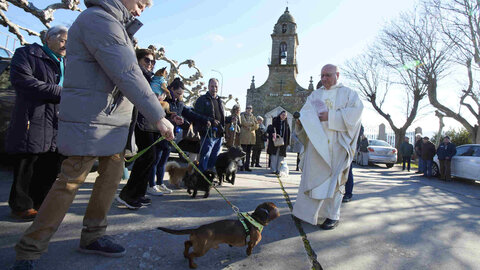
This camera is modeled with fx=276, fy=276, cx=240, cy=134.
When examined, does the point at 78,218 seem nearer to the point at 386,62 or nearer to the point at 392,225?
the point at 392,225

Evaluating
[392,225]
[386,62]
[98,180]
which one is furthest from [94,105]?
[386,62]

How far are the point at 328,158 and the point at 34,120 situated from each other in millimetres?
3079

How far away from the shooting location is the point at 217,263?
2061 millimetres

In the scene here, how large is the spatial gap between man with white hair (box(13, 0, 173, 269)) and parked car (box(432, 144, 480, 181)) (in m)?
11.0

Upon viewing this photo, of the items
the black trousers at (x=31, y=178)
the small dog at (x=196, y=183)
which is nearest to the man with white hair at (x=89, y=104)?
the black trousers at (x=31, y=178)

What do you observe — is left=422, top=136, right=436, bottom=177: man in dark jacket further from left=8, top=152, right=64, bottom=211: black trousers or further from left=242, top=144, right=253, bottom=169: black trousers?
left=8, top=152, right=64, bottom=211: black trousers

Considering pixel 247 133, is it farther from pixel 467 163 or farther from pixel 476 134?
pixel 476 134

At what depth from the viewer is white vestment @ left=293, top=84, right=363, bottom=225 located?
316cm

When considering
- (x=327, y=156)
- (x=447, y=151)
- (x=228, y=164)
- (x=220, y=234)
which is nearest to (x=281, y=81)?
(x=447, y=151)

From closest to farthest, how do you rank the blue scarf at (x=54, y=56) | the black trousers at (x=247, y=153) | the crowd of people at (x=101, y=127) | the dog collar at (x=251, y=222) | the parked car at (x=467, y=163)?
the crowd of people at (x=101, y=127)
the dog collar at (x=251, y=222)
the blue scarf at (x=54, y=56)
the black trousers at (x=247, y=153)
the parked car at (x=467, y=163)

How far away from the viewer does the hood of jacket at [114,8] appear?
1889 millimetres

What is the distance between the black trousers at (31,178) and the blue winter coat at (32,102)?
17cm

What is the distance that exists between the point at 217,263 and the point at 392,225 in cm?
241

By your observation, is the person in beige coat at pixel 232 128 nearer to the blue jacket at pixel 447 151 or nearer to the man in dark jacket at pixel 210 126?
the man in dark jacket at pixel 210 126
